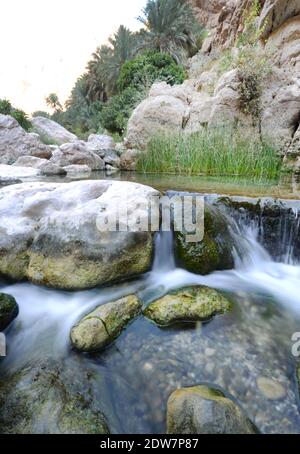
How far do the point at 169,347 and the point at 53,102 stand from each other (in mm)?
38025

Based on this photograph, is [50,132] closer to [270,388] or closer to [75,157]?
[75,157]

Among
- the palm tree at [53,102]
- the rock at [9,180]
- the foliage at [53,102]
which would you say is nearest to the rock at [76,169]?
the rock at [9,180]

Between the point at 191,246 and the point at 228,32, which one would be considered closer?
the point at 191,246

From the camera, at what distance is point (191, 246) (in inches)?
96.3

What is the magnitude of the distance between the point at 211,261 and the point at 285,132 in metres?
4.75

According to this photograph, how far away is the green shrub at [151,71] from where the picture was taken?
1320 cm

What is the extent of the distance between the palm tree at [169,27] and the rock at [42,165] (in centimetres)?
1285

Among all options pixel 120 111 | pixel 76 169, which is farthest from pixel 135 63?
pixel 76 169

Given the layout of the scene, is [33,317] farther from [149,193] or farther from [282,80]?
[282,80]

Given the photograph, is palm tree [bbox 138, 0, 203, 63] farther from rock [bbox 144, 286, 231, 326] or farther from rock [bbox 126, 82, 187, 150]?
rock [bbox 144, 286, 231, 326]

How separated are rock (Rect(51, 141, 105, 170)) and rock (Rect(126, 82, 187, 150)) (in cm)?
120

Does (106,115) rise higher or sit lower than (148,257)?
higher

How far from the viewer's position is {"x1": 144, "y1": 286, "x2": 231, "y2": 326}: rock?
1.85m

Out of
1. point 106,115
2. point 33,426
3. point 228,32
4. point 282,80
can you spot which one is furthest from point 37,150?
point 228,32
